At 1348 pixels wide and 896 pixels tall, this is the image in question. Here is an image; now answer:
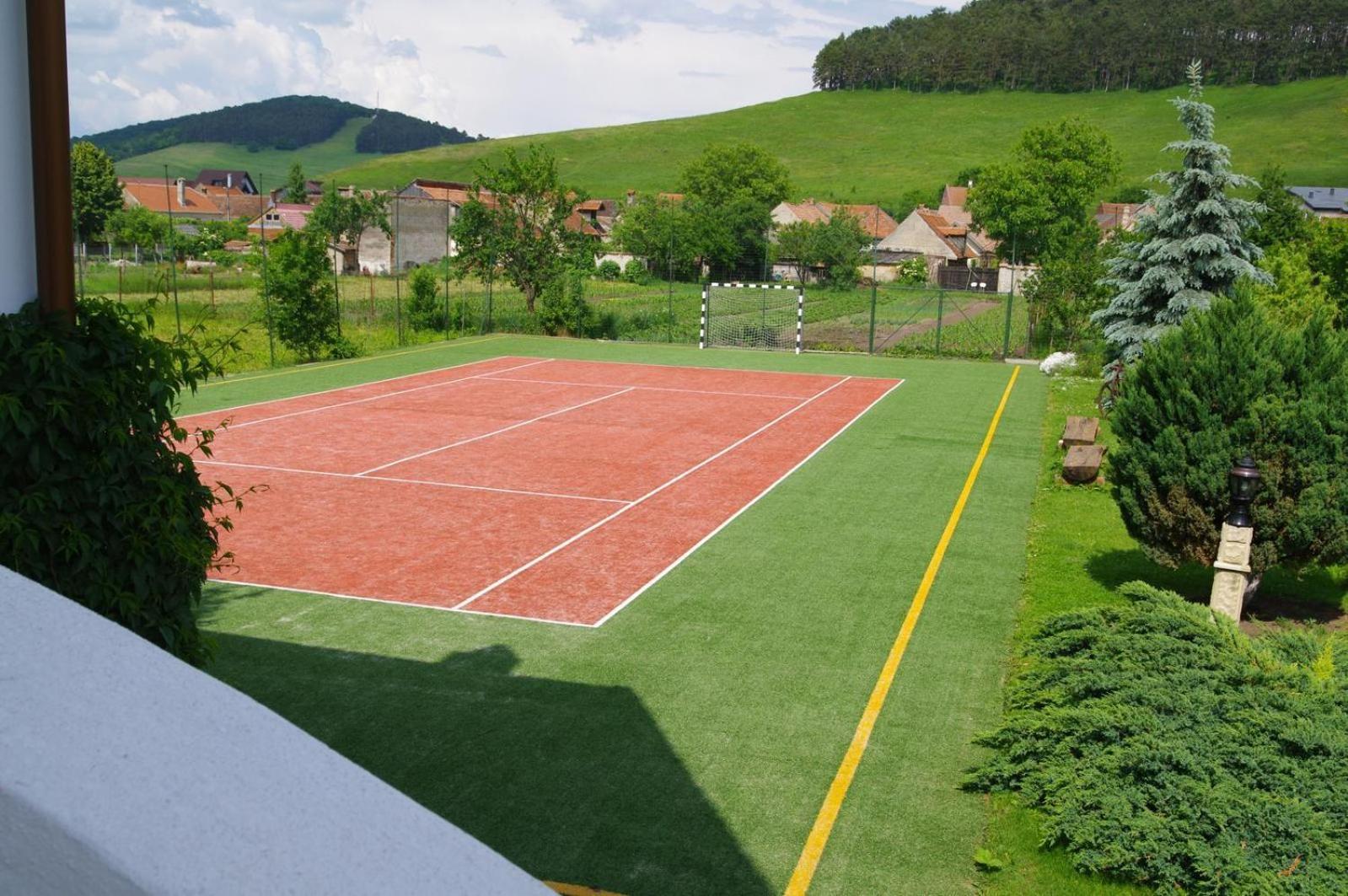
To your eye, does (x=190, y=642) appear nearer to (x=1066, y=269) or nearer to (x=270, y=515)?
(x=270, y=515)

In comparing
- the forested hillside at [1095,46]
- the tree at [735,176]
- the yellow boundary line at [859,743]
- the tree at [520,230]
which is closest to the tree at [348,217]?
the tree at [520,230]

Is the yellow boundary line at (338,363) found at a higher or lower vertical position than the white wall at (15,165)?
lower

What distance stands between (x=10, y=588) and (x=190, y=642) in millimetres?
2882

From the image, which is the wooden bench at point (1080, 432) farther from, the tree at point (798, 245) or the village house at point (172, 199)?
the village house at point (172, 199)

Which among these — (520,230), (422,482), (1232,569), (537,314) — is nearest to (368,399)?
(422,482)

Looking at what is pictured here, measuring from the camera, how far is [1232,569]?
30.6 ft

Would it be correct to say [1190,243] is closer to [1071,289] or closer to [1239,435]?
[1239,435]

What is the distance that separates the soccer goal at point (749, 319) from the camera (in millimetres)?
36312

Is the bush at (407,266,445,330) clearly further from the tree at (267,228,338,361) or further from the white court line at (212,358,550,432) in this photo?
the white court line at (212,358,550,432)

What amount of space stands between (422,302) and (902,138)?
4935 inches

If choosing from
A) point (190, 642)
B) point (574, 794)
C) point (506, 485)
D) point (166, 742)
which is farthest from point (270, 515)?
point (166, 742)

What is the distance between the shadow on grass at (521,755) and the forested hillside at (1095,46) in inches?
6344

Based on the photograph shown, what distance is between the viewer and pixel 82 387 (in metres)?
4.54

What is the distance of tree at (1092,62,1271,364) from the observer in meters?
20.2
